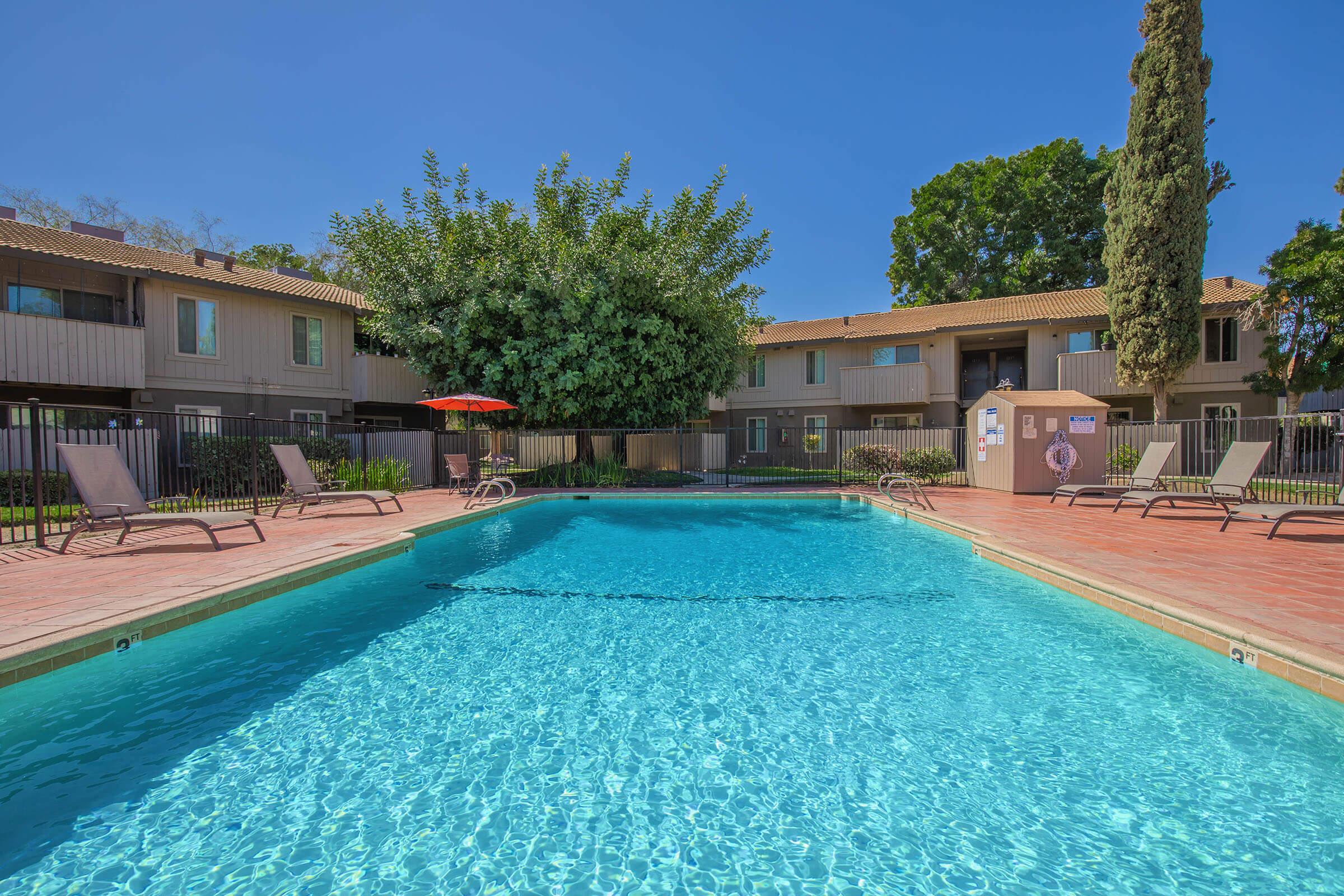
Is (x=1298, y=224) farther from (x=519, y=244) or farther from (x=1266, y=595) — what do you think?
(x=519, y=244)

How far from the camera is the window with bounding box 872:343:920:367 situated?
23766 millimetres

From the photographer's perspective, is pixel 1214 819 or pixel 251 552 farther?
pixel 251 552

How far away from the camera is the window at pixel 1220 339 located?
1936cm

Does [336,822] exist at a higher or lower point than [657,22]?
lower

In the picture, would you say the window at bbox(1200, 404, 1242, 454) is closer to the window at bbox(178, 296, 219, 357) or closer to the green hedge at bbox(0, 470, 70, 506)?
the green hedge at bbox(0, 470, 70, 506)

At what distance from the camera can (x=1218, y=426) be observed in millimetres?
18797

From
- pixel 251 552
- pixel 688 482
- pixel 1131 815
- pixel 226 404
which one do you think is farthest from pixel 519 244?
pixel 1131 815

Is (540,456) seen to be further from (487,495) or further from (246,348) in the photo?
(246,348)

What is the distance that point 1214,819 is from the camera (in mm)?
2607

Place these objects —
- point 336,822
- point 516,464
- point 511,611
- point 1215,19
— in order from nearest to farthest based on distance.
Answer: point 336,822, point 511,611, point 1215,19, point 516,464

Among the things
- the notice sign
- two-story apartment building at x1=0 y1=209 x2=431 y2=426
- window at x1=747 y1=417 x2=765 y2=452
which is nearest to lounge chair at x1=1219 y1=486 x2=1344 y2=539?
the notice sign

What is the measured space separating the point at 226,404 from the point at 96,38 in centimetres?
1340

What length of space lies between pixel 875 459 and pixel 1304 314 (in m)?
12.2

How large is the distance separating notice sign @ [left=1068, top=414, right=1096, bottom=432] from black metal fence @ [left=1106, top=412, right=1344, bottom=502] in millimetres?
943
